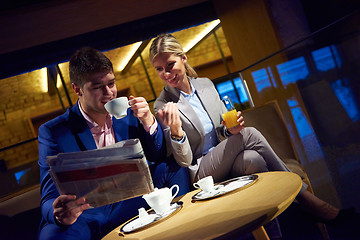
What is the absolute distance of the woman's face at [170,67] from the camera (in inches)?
79.7

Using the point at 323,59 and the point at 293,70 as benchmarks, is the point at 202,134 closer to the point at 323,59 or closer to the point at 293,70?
the point at 323,59

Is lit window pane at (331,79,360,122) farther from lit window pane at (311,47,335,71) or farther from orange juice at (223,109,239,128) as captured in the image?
orange juice at (223,109,239,128)

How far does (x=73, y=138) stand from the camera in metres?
1.59

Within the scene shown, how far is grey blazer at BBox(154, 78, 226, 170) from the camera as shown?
1854mm

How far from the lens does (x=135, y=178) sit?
107 centimetres

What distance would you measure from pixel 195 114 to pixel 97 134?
0.61 metres

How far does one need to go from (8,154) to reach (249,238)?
16.7ft

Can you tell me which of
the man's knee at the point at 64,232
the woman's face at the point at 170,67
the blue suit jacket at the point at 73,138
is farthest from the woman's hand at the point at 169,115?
the man's knee at the point at 64,232

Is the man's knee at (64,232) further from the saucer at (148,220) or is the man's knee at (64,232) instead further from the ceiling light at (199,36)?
the ceiling light at (199,36)

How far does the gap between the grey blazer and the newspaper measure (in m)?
0.64

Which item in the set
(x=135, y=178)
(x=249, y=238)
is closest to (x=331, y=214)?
(x=249, y=238)

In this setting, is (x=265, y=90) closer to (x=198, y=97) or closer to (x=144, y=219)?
(x=198, y=97)

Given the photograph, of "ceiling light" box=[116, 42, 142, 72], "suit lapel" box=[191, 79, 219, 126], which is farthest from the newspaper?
"ceiling light" box=[116, 42, 142, 72]

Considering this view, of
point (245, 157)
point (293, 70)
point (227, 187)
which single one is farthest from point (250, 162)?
point (293, 70)
